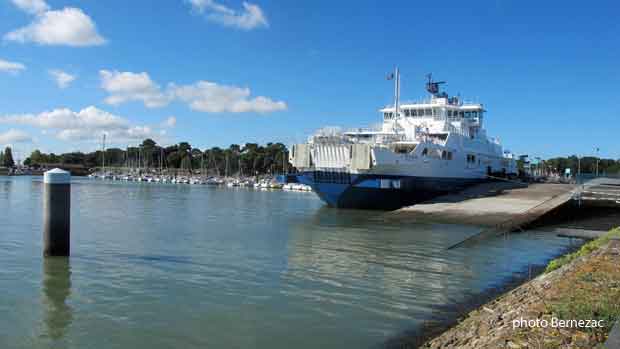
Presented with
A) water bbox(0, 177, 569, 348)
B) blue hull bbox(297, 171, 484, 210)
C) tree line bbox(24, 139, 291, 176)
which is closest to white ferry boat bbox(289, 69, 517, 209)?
blue hull bbox(297, 171, 484, 210)

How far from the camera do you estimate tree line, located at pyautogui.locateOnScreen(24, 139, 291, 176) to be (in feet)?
493

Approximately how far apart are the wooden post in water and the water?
1.72 ft

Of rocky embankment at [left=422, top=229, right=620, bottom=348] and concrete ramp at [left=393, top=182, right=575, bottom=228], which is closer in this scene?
rocky embankment at [left=422, top=229, right=620, bottom=348]

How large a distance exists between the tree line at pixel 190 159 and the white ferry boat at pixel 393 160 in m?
95.7

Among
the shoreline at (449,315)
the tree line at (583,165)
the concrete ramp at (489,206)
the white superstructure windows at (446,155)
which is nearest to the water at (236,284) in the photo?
the shoreline at (449,315)

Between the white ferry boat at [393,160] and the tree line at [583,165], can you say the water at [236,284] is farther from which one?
the tree line at [583,165]

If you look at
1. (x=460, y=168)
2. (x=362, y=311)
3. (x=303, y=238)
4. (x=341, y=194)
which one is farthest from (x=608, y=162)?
(x=362, y=311)

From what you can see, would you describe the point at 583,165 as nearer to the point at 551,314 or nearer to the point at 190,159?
the point at 190,159

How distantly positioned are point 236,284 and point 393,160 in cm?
2340

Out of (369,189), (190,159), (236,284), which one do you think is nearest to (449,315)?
(236,284)

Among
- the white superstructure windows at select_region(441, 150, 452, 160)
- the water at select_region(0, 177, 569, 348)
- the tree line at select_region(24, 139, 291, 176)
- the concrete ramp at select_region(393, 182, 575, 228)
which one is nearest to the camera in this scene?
the water at select_region(0, 177, 569, 348)

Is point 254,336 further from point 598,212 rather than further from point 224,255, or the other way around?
point 598,212

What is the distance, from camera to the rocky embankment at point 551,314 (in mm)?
6523

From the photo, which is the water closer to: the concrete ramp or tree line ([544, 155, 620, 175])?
the concrete ramp
